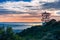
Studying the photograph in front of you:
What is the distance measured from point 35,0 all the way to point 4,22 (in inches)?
66.3

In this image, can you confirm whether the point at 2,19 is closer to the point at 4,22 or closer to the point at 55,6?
the point at 4,22

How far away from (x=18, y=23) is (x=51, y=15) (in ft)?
4.86

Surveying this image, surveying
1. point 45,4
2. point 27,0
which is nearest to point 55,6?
point 45,4

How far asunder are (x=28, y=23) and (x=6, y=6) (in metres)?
1.23

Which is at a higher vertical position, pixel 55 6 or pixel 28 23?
pixel 55 6

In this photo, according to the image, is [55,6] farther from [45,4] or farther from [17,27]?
[17,27]

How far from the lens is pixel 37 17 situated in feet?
30.9

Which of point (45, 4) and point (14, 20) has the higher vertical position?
point (45, 4)

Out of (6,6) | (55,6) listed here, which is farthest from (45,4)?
(6,6)

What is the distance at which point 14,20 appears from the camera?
370 inches

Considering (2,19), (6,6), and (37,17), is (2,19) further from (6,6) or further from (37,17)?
(37,17)

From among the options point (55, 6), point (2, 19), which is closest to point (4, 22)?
point (2, 19)

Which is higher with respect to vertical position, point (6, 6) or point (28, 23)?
point (6, 6)

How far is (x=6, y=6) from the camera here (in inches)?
367
